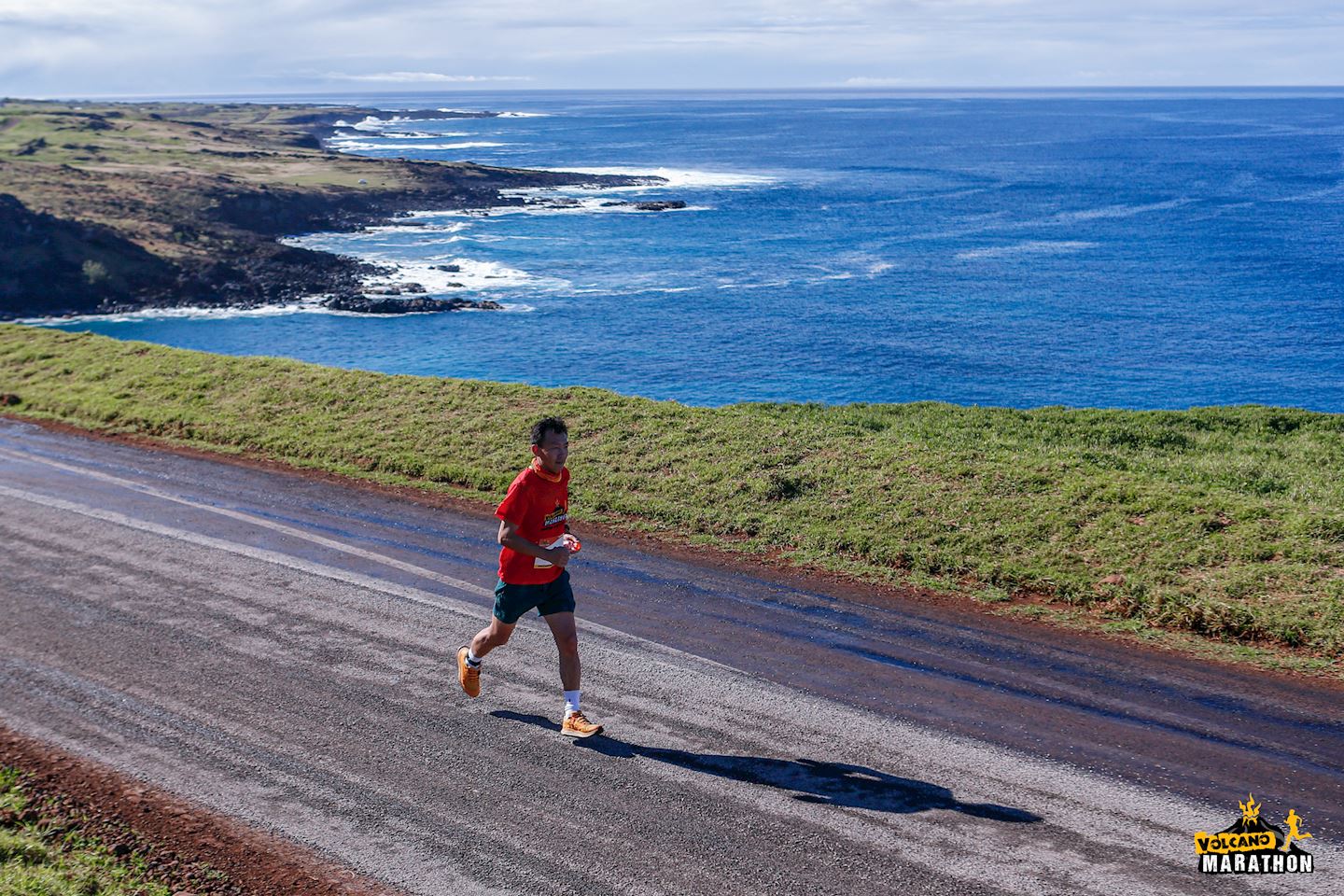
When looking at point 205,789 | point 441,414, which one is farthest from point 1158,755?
point 441,414

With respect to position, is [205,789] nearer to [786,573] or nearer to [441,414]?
[786,573]

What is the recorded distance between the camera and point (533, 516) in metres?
8.23

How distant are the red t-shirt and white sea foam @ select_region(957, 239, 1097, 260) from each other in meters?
73.0

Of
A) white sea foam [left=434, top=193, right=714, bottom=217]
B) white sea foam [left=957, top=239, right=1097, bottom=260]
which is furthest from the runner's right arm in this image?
white sea foam [left=434, top=193, right=714, bottom=217]

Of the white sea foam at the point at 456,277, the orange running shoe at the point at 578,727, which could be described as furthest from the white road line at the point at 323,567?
the white sea foam at the point at 456,277

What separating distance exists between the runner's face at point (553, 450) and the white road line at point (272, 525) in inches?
154

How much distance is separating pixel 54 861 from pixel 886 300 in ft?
197

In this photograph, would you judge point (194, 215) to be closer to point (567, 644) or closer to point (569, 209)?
point (569, 209)

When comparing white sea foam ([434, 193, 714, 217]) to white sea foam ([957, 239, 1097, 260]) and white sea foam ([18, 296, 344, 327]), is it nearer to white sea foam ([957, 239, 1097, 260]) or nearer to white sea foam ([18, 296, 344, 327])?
white sea foam ([957, 239, 1097, 260])

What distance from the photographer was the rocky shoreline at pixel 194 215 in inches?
2445

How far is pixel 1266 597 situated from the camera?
35.1 feet

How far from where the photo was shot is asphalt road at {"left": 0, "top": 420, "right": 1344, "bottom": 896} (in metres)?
6.84

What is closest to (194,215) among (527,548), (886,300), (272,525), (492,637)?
(886,300)

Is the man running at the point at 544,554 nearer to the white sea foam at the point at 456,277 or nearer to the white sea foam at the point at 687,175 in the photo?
the white sea foam at the point at 456,277
